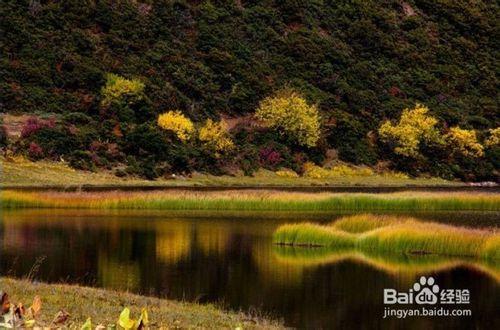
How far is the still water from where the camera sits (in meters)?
21.3

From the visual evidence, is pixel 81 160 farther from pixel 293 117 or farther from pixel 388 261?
pixel 388 261

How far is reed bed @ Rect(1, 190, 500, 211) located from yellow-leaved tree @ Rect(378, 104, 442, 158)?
36714 mm

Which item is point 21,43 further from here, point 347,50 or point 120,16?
point 347,50

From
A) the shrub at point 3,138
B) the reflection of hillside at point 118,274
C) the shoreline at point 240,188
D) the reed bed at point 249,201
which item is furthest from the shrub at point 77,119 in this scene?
the reflection of hillside at point 118,274

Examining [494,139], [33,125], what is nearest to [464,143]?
[494,139]

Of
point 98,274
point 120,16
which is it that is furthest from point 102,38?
point 98,274

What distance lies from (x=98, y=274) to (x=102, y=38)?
70.6 metres

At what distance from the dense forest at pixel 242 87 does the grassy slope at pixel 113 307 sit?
177 ft

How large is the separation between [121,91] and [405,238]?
55.3 m

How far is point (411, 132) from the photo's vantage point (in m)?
90.4

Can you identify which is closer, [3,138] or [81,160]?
[3,138]

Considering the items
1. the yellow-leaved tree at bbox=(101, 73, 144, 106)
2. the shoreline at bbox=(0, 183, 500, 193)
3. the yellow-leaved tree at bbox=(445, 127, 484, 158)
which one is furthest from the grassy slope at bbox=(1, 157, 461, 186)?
the yellow-leaved tree at bbox=(101, 73, 144, 106)

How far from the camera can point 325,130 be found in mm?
88875

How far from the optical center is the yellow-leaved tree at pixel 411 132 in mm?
89556
